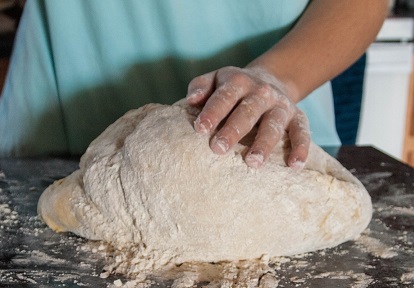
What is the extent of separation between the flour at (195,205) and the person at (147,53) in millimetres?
220

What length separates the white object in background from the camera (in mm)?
2438

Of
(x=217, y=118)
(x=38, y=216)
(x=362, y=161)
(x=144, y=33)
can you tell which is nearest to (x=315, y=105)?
(x=362, y=161)

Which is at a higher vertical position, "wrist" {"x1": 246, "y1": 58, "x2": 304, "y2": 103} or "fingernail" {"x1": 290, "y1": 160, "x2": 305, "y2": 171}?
"wrist" {"x1": 246, "y1": 58, "x2": 304, "y2": 103}

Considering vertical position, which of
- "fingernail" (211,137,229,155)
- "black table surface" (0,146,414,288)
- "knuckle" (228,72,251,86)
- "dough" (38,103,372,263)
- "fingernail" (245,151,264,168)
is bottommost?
"black table surface" (0,146,414,288)

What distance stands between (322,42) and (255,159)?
1.18 ft

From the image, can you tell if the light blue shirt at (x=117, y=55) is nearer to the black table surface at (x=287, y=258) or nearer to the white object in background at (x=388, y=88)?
the black table surface at (x=287, y=258)

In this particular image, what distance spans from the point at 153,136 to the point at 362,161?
0.50 m

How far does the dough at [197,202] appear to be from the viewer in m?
0.81

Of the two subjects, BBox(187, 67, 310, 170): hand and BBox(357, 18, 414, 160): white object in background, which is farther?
BBox(357, 18, 414, 160): white object in background

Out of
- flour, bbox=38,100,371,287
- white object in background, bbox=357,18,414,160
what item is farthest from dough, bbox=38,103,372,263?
white object in background, bbox=357,18,414,160

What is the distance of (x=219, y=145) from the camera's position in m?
0.80

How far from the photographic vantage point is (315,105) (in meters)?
1.24

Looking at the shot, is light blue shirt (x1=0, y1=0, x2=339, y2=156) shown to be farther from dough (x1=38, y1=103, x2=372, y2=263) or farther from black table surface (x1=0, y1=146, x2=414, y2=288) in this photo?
dough (x1=38, y1=103, x2=372, y2=263)

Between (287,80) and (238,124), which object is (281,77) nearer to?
(287,80)
